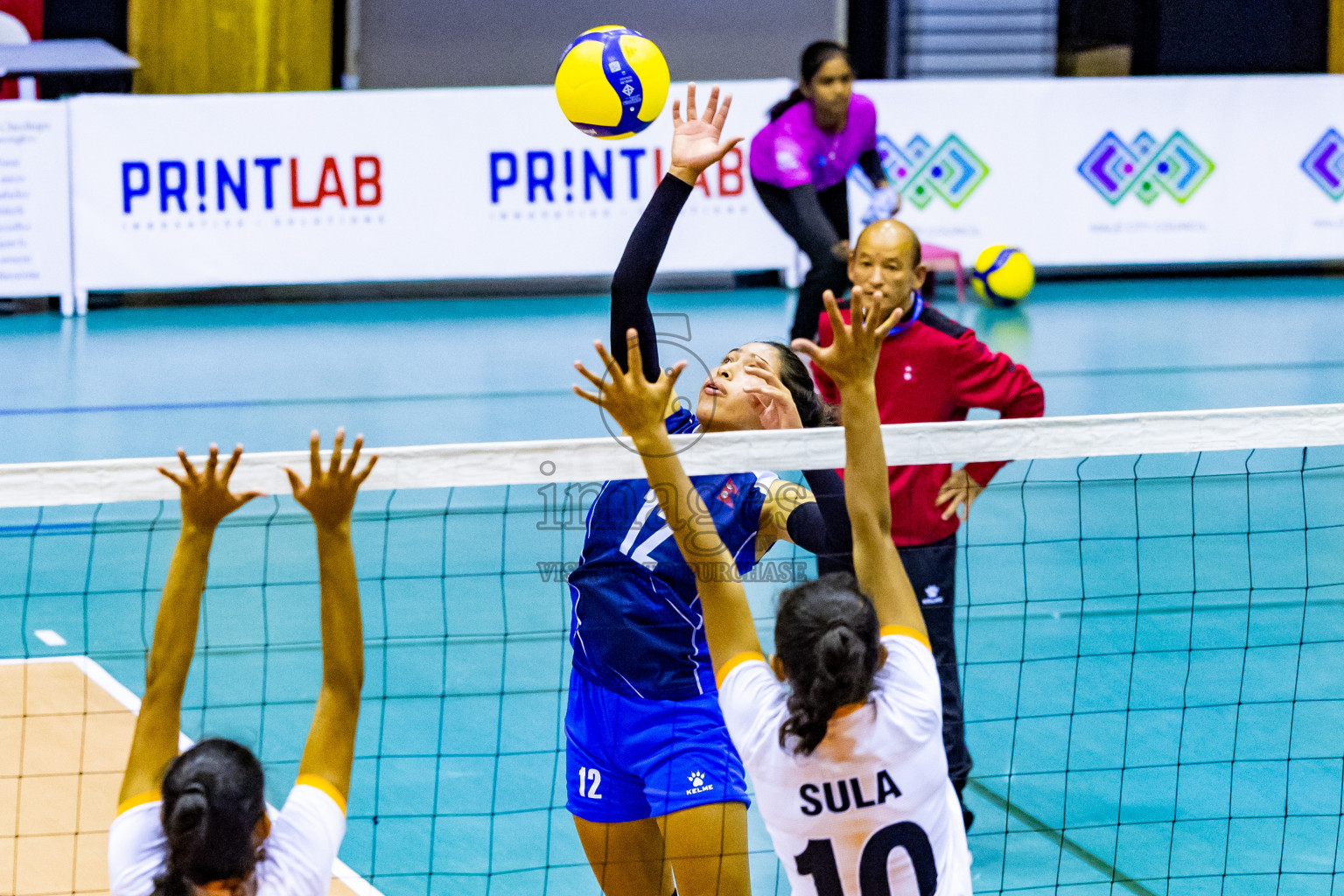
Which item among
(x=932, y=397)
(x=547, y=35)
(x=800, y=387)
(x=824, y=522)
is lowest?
(x=824, y=522)

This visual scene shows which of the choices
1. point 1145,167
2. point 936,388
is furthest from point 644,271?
point 1145,167

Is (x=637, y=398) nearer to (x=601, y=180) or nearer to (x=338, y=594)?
(x=338, y=594)

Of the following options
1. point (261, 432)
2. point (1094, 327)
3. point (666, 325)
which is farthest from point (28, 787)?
point (1094, 327)

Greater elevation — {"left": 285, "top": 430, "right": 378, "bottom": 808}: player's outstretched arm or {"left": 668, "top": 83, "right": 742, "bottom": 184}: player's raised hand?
{"left": 668, "top": 83, "right": 742, "bottom": 184}: player's raised hand

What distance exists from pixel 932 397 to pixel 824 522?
41.9 inches

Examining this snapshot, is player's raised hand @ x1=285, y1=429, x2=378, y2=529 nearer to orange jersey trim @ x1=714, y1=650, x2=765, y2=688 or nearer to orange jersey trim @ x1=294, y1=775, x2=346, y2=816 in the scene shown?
orange jersey trim @ x1=294, y1=775, x2=346, y2=816

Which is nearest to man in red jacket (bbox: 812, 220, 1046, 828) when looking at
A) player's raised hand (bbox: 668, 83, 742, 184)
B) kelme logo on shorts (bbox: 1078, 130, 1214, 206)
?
player's raised hand (bbox: 668, 83, 742, 184)

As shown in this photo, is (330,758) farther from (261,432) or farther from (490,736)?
(261,432)

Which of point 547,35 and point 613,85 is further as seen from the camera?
point 547,35

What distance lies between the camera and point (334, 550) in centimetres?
226

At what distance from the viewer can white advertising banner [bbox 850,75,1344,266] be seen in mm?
13289

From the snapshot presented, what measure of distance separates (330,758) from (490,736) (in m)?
2.66

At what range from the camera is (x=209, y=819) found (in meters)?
1.89

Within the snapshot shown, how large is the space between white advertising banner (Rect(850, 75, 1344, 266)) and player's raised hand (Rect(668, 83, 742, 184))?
1015 centimetres
